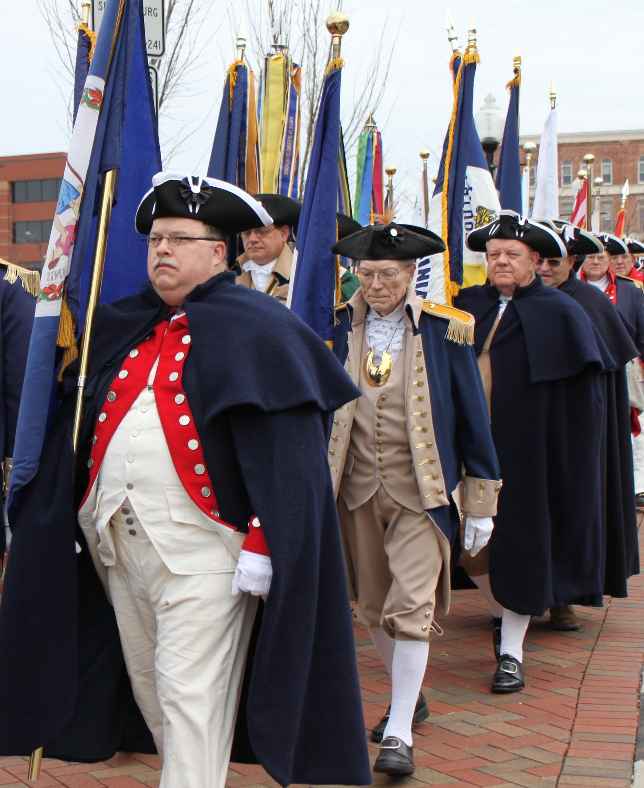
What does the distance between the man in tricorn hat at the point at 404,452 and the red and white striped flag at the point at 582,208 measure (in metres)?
7.44

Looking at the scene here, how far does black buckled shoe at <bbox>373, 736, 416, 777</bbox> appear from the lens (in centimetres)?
513

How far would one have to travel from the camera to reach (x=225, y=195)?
4.18 m

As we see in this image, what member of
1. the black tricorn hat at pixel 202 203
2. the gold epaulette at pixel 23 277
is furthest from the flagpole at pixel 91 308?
the gold epaulette at pixel 23 277

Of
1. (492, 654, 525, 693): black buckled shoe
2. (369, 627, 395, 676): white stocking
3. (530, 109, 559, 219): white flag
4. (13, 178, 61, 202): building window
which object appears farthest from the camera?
(13, 178, 61, 202): building window

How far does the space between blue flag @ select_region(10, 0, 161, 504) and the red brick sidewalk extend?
65.9 inches

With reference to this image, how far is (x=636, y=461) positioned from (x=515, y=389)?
778 cm

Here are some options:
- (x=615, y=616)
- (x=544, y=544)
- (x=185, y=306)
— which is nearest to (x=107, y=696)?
(x=185, y=306)

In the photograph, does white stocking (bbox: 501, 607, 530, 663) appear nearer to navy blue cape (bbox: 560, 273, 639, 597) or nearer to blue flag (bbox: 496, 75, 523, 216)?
navy blue cape (bbox: 560, 273, 639, 597)

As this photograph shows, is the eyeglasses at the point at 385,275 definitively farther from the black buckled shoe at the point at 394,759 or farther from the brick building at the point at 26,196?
the brick building at the point at 26,196

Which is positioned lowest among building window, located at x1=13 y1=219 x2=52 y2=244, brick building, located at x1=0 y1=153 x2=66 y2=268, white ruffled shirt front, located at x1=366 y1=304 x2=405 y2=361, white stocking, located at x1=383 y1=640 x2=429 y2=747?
white stocking, located at x1=383 y1=640 x2=429 y2=747

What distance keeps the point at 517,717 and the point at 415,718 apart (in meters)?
0.49

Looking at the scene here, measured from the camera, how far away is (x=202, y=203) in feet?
13.5

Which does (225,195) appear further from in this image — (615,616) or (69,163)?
(615,616)

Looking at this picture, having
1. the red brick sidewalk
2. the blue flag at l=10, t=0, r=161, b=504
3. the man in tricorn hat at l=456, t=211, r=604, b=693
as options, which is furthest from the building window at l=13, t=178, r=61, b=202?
the blue flag at l=10, t=0, r=161, b=504
